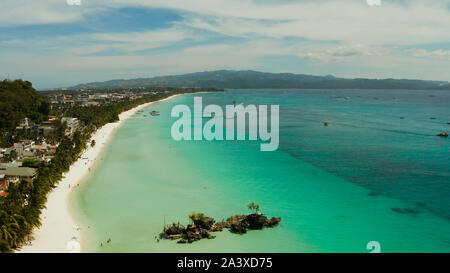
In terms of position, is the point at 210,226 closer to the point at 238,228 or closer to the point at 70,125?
the point at 238,228

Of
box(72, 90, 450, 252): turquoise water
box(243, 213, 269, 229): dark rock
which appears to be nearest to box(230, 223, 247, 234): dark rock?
box(72, 90, 450, 252): turquoise water

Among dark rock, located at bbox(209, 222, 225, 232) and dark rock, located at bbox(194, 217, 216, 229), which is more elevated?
dark rock, located at bbox(194, 217, 216, 229)

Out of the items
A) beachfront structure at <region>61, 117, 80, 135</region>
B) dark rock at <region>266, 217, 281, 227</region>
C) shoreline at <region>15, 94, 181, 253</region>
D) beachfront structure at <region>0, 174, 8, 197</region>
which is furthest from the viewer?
beachfront structure at <region>61, 117, 80, 135</region>

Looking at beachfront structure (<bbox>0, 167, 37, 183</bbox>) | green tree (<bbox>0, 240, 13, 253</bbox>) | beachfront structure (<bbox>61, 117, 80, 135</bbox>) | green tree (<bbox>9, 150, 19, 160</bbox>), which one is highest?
beachfront structure (<bbox>61, 117, 80, 135</bbox>)

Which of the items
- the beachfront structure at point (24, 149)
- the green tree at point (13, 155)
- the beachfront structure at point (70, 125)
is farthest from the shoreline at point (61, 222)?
the beachfront structure at point (70, 125)

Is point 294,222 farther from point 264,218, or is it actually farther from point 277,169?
point 277,169

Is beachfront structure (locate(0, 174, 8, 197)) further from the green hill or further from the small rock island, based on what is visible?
the green hill
